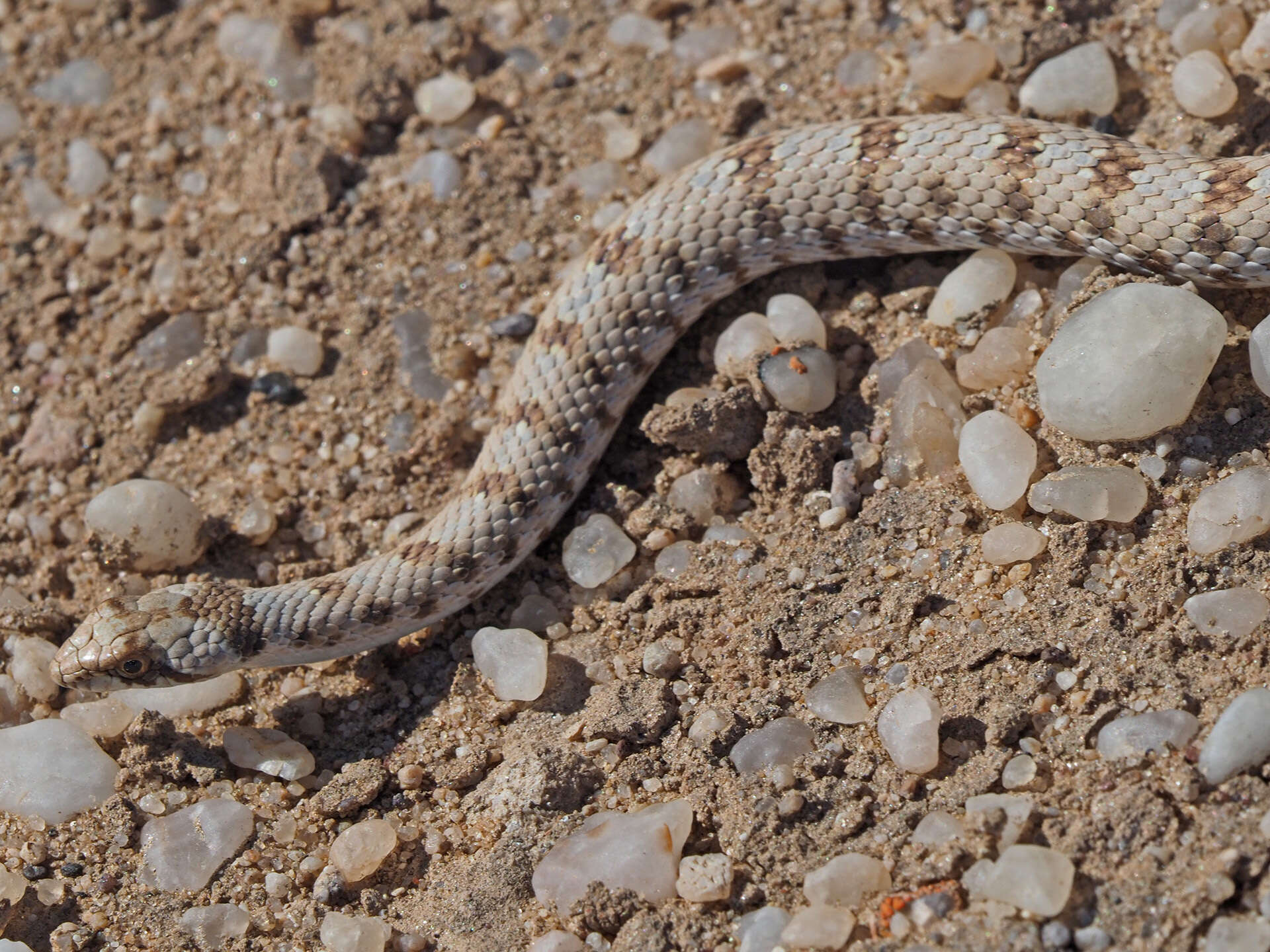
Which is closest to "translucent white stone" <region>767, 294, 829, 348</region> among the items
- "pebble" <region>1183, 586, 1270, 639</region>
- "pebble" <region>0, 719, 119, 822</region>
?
"pebble" <region>1183, 586, 1270, 639</region>

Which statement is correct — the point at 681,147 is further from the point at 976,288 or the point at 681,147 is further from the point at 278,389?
the point at 278,389

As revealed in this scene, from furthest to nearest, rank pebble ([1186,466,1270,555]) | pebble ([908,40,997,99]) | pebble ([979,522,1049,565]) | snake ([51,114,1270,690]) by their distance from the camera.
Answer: pebble ([908,40,997,99])
snake ([51,114,1270,690])
pebble ([979,522,1049,565])
pebble ([1186,466,1270,555])

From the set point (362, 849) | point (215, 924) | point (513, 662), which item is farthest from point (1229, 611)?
point (215, 924)

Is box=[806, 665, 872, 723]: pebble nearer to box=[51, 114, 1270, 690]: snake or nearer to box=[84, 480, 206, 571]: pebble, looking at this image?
box=[51, 114, 1270, 690]: snake

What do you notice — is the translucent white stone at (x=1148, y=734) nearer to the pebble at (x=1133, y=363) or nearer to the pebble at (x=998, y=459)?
the pebble at (x=998, y=459)

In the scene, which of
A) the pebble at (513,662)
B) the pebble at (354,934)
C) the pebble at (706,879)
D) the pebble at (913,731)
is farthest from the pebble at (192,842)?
the pebble at (913,731)
